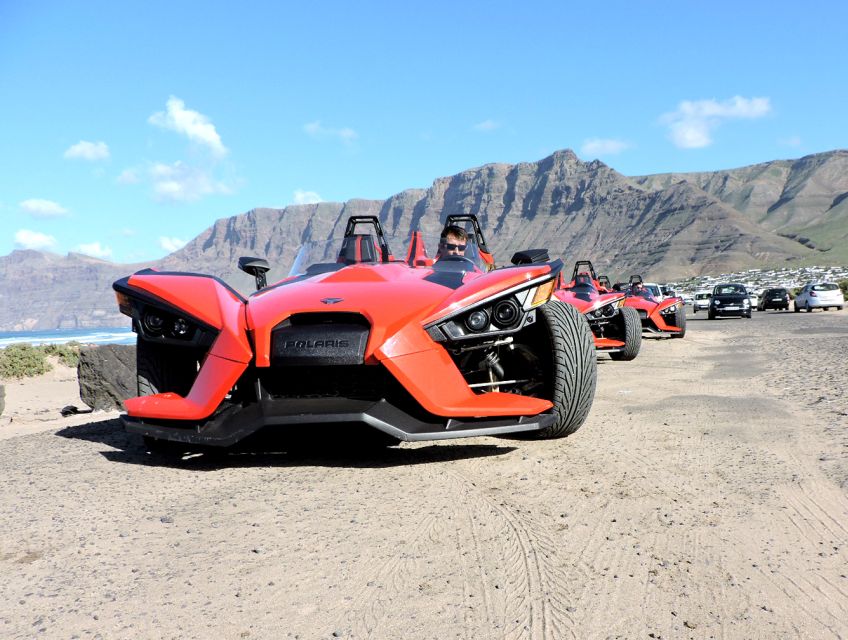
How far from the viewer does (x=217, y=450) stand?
4.20 m

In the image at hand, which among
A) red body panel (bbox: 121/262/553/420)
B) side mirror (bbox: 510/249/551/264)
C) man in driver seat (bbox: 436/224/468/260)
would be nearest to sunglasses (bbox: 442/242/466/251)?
man in driver seat (bbox: 436/224/468/260)

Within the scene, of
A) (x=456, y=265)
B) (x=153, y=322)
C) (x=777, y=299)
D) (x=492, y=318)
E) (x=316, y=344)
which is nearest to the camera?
(x=316, y=344)

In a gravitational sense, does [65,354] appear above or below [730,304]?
below

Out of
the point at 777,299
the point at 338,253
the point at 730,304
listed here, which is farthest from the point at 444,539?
the point at 777,299

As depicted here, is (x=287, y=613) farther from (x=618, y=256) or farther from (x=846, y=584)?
(x=618, y=256)

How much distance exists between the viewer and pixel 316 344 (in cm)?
341

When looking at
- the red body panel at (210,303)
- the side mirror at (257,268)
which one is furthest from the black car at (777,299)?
the red body panel at (210,303)

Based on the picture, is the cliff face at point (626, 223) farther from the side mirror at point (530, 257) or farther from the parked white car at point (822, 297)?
the side mirror at point (530, 257)

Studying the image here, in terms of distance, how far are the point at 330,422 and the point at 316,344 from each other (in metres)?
0.40

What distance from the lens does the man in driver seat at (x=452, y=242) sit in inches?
239

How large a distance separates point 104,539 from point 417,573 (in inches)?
49.6

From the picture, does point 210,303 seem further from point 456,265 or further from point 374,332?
point 456,265

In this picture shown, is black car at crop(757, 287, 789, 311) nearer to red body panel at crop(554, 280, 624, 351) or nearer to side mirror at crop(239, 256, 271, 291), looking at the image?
red body panel at crop(554, 280, 624, 351)

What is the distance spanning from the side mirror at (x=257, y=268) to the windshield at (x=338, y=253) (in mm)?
243
